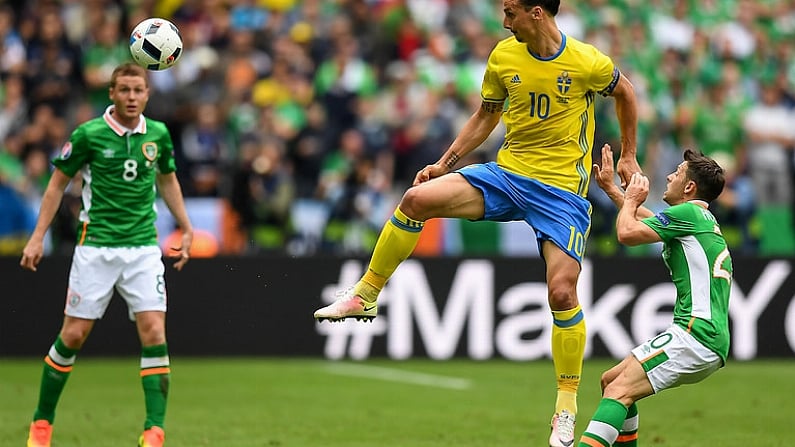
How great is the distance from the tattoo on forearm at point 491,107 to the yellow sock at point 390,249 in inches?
A: 37.3

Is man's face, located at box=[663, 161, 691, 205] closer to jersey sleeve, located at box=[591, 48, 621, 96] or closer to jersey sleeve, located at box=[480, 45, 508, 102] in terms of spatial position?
jersey sleeve, located at box=[591, 48, 621, 96]

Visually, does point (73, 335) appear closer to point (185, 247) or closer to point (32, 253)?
point (32, 253)

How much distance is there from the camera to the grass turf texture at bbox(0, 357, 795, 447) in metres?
11.2

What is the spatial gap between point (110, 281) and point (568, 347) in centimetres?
338

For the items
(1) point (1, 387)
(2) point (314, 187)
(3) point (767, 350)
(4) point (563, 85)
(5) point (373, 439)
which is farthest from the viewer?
(2) point (314, 187)

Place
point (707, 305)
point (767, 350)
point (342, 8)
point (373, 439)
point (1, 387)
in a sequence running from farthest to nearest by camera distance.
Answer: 1. point (342, 8)
2. point (767, 350)
3. point (1, 387)
4. point (373, 439)
5. point (707, 305)

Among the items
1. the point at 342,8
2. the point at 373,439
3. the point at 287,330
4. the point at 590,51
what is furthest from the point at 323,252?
the point at 590,51

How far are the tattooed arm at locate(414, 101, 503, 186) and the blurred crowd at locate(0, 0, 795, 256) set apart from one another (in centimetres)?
744

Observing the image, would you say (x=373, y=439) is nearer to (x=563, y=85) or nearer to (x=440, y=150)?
(x=563, y=85)

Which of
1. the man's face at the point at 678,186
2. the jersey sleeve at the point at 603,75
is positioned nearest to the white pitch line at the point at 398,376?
the jersey sleeve at the point at 603,75

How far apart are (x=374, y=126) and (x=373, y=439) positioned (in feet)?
27.5

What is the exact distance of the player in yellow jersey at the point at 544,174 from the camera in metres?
9.16

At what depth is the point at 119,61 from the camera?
18.6 m

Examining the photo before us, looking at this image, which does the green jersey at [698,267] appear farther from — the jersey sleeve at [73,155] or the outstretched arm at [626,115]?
the jersey sleeve at [73,155]
